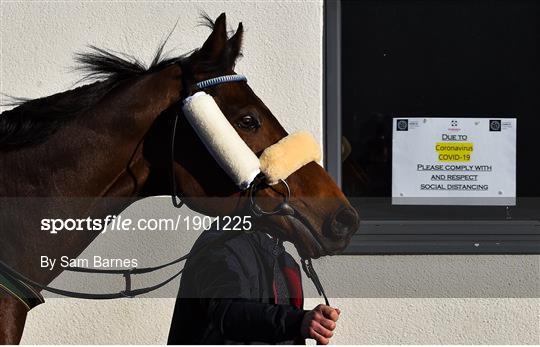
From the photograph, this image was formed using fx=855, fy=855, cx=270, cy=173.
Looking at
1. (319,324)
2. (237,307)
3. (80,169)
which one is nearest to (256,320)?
(237,307)

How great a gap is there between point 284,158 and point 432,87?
1.81 metres

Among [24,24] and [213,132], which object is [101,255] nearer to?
[24,24]

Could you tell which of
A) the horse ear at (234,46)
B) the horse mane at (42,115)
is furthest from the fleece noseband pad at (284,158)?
the horse mane at (42,115)

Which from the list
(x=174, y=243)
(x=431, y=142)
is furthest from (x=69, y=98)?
(x=431, y=142)

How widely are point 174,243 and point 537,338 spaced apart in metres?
1.72

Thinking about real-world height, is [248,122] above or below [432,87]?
above

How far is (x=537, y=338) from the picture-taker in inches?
155

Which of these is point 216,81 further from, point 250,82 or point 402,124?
point 402,124

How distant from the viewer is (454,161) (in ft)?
13.3

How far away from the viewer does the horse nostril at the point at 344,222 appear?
2.49 metres

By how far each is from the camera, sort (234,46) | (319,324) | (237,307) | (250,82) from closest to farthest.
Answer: (319,324) < (237,307) < (234,46) < (250,82)

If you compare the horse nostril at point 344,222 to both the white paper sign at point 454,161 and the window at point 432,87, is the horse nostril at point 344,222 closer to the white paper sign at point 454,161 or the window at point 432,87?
the window at point 432,87

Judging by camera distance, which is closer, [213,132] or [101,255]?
[213,132]

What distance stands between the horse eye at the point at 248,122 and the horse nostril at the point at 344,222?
36 cm
